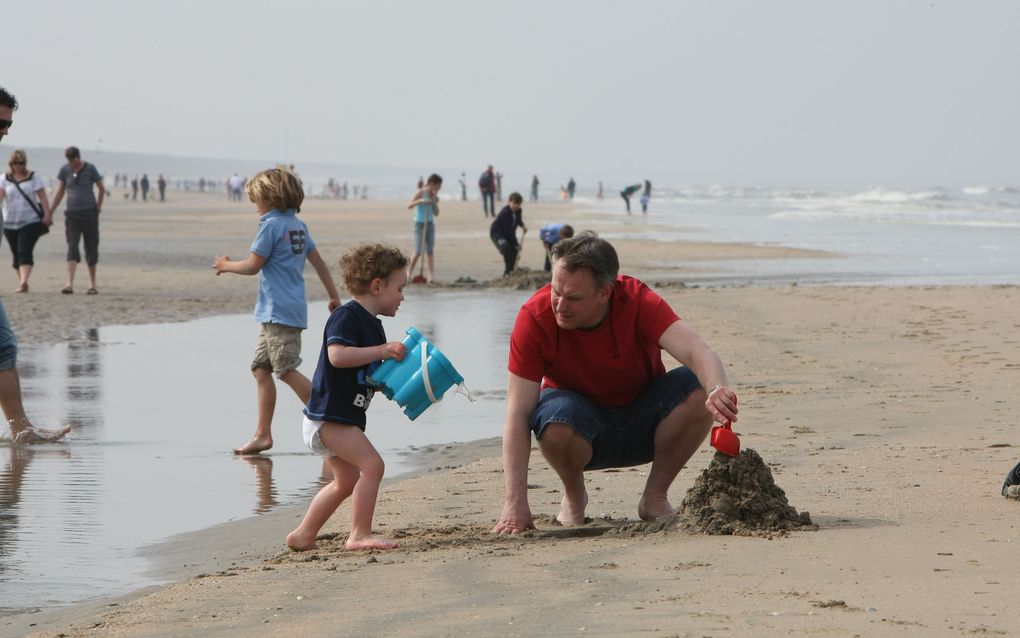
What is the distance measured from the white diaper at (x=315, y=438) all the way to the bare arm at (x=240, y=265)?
6.50ft

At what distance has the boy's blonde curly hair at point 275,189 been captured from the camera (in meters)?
7.41

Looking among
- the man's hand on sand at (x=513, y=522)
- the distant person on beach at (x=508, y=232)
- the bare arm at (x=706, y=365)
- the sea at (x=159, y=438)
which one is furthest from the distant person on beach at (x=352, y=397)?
the distant person on beach at (x=508, y=232)

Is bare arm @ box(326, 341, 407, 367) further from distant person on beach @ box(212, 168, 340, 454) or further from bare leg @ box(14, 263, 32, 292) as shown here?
bare leg @ box(14, 263, 32, 292)

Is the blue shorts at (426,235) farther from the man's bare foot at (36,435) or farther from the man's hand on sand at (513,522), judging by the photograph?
the man's hand on sand at (513,522)

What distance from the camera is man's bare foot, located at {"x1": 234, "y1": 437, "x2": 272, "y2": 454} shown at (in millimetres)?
7277

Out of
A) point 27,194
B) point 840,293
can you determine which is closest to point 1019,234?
point 840,293

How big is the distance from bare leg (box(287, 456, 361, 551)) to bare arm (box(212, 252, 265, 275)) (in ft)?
6.74

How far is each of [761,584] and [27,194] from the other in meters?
12.8

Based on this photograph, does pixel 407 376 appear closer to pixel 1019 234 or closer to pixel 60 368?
pixel 60 368

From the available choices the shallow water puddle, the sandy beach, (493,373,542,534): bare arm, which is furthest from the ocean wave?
(493,373,542,534): bare arm

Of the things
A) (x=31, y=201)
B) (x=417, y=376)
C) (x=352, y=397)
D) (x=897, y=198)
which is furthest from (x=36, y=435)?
(x=897, y=198)

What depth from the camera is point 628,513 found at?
5.60 meters

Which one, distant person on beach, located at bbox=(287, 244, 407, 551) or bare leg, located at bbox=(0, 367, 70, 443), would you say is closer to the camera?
distant person on beach, located at bbox=(287, 244, 407, 551)

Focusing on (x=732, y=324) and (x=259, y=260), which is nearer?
(x=259, y=260)
